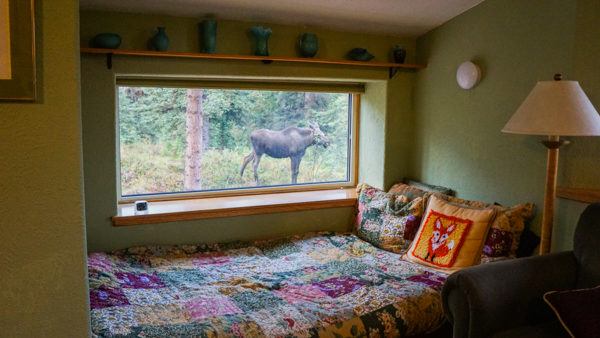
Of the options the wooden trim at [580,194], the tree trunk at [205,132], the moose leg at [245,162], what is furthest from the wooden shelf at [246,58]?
the wooden trim at [580,194]

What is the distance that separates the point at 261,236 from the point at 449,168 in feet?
4.36

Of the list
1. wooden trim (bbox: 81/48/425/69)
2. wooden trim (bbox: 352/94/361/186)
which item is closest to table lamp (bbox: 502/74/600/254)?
wooden trim (bbox: 81/48/425/69)

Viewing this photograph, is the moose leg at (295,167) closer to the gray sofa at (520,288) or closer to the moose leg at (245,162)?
the moose leg at (245,162)

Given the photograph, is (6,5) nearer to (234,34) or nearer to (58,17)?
(58,17)

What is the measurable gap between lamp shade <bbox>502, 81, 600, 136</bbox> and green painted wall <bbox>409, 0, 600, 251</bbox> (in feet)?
1.08

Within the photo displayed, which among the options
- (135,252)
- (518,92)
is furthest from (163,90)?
(518,92)

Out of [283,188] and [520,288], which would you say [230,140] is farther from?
[520,288]

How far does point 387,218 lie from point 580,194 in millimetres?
1112

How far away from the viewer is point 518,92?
8.88 feet

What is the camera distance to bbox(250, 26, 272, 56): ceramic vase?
291 centimetres

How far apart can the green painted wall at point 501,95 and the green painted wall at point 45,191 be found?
7.46ft

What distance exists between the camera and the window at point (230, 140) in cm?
308

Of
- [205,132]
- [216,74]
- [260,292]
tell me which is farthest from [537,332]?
[205,132]

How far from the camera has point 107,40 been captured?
257 cm
